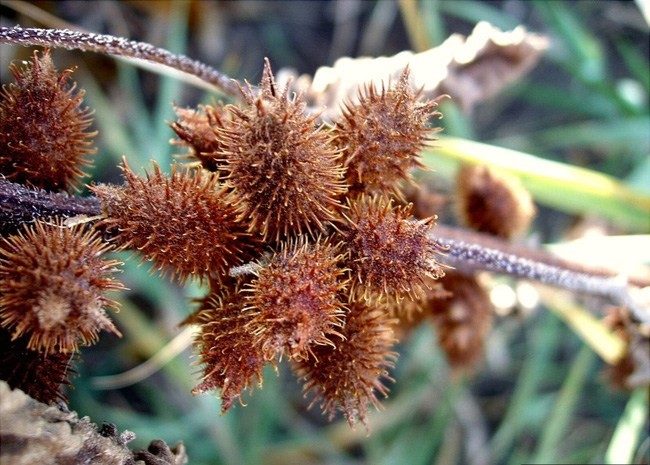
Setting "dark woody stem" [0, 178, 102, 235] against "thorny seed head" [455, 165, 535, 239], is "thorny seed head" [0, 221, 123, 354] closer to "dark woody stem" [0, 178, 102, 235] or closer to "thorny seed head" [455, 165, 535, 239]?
"dark woody stem" [0, 178, 102, 235]

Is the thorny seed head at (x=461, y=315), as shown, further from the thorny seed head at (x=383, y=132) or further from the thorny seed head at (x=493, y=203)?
the thorny seed head at (x=383, y=132)

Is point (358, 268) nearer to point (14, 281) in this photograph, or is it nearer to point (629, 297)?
point (14, 281)

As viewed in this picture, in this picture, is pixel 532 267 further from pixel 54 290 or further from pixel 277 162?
pixel 54 290

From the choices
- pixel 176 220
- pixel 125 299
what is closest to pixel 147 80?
pixel 125 299

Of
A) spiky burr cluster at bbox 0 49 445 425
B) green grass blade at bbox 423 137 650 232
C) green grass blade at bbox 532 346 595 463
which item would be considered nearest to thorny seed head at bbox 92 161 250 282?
spiky burr cluster at bbox 0 49 445 425

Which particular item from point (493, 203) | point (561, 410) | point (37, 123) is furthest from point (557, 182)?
point (37, 123)

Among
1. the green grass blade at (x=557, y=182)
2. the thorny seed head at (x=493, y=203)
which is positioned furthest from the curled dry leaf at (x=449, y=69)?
the thorny seed head at (x=493, y=203)
